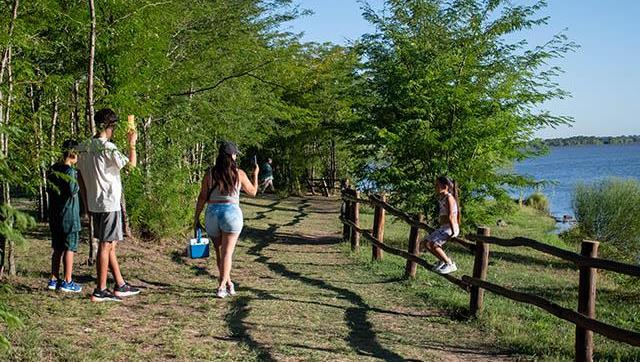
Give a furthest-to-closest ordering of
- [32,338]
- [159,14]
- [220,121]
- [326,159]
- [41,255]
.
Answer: [326,159]
[220,121]
[159,14]
[41,255]
[32,338]

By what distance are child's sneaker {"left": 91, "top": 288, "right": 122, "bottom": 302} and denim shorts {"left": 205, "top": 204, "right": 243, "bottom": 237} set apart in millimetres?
1270

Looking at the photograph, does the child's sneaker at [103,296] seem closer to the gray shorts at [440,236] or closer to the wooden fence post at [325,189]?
the gray shorts at [440,236]

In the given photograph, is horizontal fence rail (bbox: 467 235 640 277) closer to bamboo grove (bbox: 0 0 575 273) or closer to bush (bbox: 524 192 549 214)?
bamboo grove (bbox: 0 0 575 273)

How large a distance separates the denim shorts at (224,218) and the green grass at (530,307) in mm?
2729

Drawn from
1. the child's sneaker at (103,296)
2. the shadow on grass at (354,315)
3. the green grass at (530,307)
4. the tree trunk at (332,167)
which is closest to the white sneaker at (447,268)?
the green grass at (530,307)

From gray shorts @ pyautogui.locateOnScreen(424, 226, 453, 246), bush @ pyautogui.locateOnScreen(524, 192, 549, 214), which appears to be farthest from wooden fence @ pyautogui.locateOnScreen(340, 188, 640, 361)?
bush @ pyautogui.locateOnScreen(524, 192, 549, 214)

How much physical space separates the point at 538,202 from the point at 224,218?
3681 centimetres

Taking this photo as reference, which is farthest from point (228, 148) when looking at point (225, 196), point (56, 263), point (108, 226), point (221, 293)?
point (56, 263)

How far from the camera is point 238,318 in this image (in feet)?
21.6

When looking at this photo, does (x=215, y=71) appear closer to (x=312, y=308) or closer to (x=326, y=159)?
(x=312, y=308)

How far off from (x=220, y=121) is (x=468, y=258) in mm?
7760

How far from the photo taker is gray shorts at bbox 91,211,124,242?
258 inches

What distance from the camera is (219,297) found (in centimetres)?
741

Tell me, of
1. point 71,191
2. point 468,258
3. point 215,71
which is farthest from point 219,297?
point 468,258
